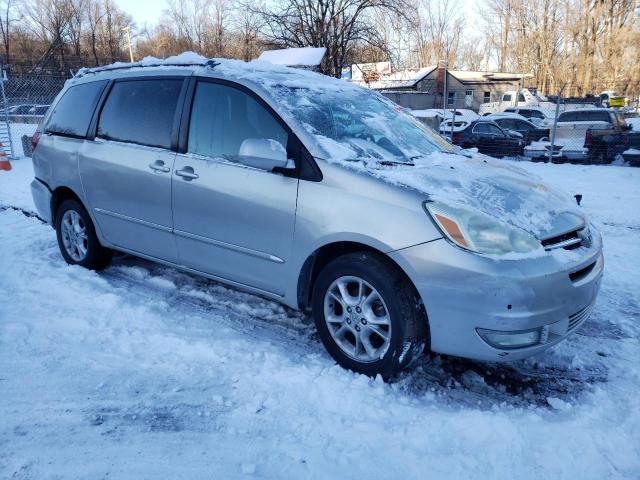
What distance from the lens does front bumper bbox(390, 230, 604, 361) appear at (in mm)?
2455

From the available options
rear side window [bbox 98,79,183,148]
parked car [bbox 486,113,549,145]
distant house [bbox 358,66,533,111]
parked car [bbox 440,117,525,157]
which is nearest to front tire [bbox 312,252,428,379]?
rear side window [bbox 98,79,183,148]

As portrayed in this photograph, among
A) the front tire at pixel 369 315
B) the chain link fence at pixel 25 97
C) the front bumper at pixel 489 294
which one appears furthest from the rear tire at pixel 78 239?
the chain link fence at pixel 25 97

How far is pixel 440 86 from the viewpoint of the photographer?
42031 millimetres

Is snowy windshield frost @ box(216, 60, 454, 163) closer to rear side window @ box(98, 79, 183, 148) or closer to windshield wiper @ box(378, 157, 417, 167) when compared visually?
windshield wiper @ box(378, 157, 417, 167)

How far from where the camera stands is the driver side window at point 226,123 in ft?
10.6

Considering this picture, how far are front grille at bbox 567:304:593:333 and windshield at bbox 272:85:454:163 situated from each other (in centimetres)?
136

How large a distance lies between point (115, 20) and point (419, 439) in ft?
217

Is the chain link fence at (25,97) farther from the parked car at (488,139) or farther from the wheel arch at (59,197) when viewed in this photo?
the parked car at (488,139)

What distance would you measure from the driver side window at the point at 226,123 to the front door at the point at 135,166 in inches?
9.5

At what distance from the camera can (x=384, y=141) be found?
3457mm

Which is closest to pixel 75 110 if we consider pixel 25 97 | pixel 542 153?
pixel 542 153

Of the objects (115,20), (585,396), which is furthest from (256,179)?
(115,20)

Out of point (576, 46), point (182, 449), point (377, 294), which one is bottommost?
point (182, 449)

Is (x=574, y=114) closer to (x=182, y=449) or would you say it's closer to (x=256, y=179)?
(x=256, y=179)
